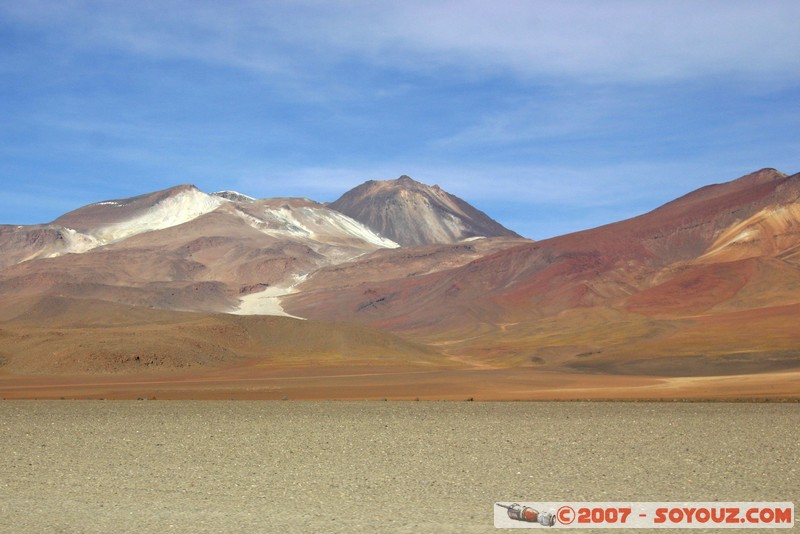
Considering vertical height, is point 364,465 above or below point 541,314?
below

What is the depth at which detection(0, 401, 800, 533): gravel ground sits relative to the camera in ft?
50.4

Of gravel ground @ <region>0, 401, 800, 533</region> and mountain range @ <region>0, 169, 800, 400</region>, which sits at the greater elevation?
mountain range @ <region>0, 169, 800, 400</region>

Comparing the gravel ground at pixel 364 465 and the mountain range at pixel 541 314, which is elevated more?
the mountain range at pixel 541 314

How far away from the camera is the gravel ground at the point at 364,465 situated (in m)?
15.4

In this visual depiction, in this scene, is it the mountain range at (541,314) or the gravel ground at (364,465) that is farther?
the mountain range at (541,314)

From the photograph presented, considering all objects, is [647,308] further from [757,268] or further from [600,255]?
[600,255]

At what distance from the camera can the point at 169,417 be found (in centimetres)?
3150

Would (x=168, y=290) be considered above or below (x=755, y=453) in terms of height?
→ above

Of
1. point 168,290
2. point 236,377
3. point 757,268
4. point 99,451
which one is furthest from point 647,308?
point 99,451

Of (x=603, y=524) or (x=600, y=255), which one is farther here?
(x=600, y=255)

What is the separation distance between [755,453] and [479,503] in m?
8.69

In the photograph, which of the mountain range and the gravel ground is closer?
the gravel ground

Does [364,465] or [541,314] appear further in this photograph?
[541,314]

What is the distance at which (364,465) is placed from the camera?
2062 centimetres
